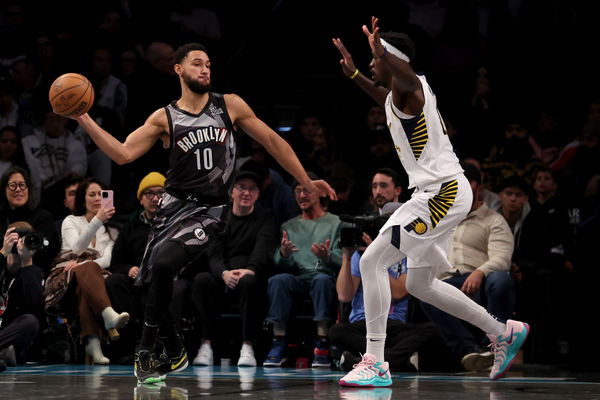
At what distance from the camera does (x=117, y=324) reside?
7.15 m

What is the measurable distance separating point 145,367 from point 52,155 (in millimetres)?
4488

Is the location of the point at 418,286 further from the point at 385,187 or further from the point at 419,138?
the point at 385,187

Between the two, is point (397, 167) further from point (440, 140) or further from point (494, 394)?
point (494, 394)

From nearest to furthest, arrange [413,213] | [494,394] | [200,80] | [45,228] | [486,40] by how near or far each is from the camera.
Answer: [494,394]
[413,213]
[200,80]
[45,228]
[486,40]

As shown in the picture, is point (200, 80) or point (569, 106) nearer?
point (200, 80)

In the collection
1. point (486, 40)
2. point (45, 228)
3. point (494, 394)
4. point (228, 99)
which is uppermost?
point (486, 40)

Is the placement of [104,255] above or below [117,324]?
above

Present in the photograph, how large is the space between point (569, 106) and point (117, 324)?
5.21 metres

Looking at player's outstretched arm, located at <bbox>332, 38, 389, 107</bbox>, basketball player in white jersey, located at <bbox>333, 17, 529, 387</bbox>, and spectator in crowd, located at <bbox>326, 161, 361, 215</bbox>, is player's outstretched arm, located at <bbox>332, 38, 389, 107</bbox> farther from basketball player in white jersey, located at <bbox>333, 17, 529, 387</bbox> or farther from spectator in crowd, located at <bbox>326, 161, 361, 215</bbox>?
spectator in crowd, located at <bbox>326, 161, 361, 215</bbox>

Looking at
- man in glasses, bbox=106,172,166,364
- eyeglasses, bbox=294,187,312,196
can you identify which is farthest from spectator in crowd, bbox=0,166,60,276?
eyeglasses, bbox=294,187,312,196

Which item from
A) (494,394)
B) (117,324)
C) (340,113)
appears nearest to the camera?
(494,394)

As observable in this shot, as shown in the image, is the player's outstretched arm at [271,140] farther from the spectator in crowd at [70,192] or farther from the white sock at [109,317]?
the spectator in crowd at [70,192]

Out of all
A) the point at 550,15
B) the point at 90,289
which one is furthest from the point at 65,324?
the point at 550,15

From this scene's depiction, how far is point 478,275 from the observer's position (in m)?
6.71
